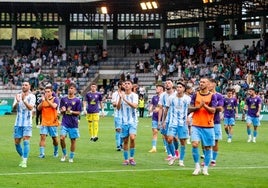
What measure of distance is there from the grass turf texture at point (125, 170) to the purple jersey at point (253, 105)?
2.89 meters

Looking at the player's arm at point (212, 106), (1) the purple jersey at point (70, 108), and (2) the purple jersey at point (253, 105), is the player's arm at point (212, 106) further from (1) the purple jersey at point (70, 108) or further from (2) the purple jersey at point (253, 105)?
(2) the purple jersey at point (253, 105)

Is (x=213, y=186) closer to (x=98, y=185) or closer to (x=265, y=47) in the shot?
(x=98, y=185)

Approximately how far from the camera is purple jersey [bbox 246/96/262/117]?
103 feet

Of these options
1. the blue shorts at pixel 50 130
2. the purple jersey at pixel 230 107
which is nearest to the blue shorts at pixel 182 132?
the blue shorts at pixel 50 130

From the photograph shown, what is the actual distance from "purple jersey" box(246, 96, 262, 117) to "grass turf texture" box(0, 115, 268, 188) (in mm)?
2889

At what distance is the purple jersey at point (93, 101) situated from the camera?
3030cm

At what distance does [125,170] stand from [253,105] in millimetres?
12595

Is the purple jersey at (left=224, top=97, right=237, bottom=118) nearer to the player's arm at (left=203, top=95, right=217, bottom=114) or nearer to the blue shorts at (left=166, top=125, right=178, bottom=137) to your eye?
the blue shorts at (left=166, top=125, right=178, bottom=137)

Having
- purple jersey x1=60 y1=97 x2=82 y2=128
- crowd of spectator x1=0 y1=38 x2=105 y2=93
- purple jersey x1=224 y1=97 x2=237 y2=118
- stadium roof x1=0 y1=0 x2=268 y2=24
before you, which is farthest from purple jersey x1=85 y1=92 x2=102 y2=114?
stadium roof x1=0 y1=0 x2=268 y2=24

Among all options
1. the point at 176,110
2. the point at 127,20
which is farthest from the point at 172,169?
the point at 127,20

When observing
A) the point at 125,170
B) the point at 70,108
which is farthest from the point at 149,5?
the point at 125,170

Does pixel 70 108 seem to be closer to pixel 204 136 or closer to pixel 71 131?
pixel 71 131

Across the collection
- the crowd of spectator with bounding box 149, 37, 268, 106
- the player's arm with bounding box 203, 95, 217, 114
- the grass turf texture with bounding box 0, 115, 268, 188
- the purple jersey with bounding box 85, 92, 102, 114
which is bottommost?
the grass turf texture with bounding box 0, 115, 268, 188

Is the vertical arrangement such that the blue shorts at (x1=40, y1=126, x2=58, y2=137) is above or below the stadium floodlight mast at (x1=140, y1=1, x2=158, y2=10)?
below
